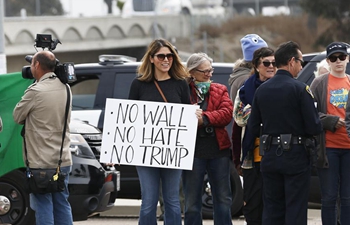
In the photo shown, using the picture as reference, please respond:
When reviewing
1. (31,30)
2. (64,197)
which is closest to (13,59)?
(31,30)

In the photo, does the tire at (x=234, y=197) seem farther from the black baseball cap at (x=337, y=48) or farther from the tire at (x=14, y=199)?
the black baseball cap at (x=337, y=48)

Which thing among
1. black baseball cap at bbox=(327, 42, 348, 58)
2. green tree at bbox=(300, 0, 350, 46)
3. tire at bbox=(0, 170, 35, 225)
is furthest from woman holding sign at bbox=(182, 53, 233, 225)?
green tree at bbox=(300, 0, 350, 46)

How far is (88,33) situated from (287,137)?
4618cm

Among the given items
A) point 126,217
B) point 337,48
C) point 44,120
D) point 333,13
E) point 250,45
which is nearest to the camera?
point 44,120

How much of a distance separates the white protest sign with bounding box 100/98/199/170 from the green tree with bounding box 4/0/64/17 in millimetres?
40063

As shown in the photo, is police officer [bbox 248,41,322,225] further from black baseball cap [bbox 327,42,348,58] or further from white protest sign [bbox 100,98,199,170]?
white protest sign [bbox 100,98,199,170]

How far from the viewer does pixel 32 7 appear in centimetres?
5278

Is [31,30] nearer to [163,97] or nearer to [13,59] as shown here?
[13,59]

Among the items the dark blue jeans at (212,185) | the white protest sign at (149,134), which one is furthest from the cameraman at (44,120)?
the dark blue jeans at (212,185)

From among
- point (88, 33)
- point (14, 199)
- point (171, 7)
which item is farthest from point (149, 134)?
point (171, 7)

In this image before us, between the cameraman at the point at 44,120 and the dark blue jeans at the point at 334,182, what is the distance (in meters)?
2.42

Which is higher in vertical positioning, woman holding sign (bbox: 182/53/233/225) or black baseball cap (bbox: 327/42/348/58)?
black baseball cap (bbox: 327/42/348/58)

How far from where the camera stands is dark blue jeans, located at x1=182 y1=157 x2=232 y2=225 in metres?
9.02

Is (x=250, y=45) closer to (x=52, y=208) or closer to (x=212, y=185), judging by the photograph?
(x=212, y=185)
